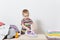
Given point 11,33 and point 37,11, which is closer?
point 11,33

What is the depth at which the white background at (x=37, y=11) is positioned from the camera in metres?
1.22

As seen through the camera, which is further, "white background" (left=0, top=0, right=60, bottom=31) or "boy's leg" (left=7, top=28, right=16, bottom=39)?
"white background" (left=0, top=0, right=60, bottom=31)

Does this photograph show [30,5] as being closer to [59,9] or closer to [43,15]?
[43,15]

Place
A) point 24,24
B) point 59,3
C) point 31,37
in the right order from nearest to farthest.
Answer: point 31,37 < point 24,24 < point 59,3

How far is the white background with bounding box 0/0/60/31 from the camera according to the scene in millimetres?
1224

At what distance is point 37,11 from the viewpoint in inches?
48.4

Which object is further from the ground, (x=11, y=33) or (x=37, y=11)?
(x=37, y=11)

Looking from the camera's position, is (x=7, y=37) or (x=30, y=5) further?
(x=30, y=5)

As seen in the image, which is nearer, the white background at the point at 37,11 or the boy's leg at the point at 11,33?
the boy's leg at the point at 11,33

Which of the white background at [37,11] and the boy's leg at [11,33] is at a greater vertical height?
the white background at [37,11]

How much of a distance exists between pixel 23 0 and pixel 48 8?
0.86ft

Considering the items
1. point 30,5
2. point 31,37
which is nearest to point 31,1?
point 30,5

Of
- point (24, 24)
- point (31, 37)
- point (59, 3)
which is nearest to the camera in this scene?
point (31, 37)

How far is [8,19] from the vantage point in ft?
4.11
